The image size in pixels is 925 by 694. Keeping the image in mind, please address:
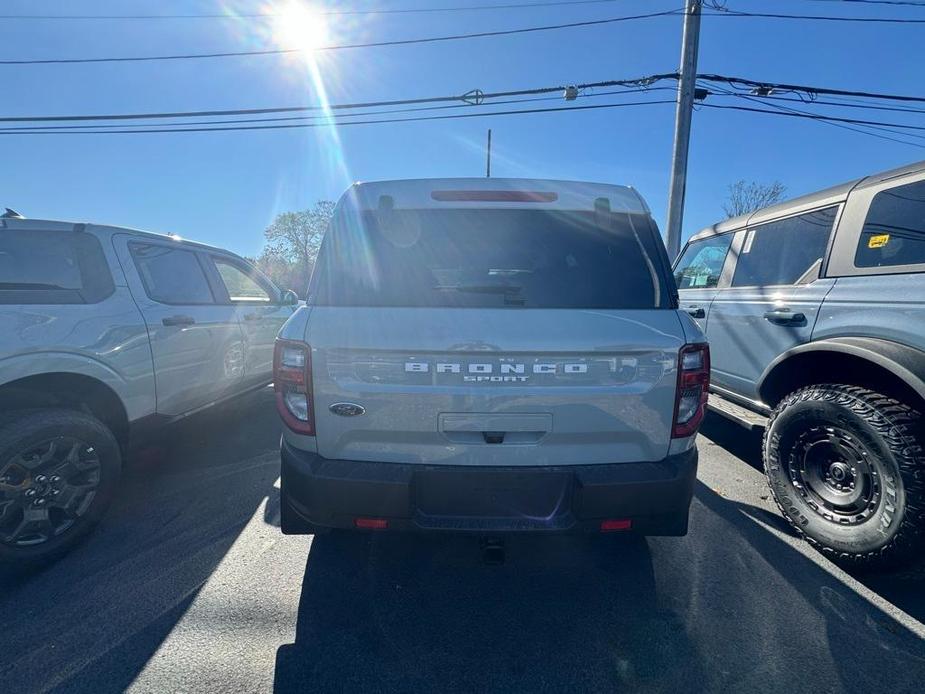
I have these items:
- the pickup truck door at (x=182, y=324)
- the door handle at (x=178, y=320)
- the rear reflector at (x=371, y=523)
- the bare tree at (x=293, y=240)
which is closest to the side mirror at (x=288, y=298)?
the pickup truck door at (x=182, y=324)

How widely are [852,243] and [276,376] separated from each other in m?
3.61

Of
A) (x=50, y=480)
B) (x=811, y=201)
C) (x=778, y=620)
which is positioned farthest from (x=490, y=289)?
(x=811, y=201)

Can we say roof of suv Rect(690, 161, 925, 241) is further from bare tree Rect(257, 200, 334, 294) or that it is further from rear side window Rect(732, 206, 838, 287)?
bare tree Rect(257, 200, 334, 294)

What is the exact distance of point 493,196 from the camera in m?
2.15

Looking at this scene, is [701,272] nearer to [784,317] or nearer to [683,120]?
[784,317]

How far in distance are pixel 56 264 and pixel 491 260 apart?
9.93 ft

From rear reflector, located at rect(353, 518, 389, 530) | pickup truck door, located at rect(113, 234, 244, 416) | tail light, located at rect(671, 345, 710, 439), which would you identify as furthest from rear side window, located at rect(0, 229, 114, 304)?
tail light, located at rect(671, 345, 710, 439)

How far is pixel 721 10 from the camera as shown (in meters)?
9.09

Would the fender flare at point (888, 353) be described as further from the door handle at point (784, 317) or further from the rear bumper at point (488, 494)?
the rear bumper at point (488, 494)

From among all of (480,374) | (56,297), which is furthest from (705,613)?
(56,297)

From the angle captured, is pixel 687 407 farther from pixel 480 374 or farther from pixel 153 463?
pixel 153 463

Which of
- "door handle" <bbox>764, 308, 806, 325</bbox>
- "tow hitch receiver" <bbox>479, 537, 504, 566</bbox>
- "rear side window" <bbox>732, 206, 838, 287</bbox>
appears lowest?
"tow hitch receiver" <bbox>479, 537, 504, 566</bbox>

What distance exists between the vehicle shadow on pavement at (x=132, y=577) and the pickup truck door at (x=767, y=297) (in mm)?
4011

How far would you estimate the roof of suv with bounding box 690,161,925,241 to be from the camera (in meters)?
2.64
